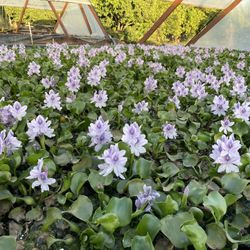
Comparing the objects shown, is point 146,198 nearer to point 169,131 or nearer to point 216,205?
point 216,205

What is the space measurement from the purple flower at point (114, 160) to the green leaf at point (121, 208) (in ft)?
0.37

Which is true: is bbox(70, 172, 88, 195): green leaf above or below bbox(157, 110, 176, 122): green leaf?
above

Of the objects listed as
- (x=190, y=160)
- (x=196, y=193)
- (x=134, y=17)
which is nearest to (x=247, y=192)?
(x=196, y=193)

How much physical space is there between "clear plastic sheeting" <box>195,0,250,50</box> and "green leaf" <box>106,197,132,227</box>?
8026 millimetres

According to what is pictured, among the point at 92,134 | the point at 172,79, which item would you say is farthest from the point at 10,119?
the point at 172,79

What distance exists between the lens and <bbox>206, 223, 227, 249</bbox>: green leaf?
1013 mm

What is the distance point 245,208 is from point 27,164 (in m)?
0.73

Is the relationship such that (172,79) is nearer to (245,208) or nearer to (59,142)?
(59,142)

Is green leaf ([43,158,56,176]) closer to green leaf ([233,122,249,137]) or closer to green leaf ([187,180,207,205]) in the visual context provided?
green leaf ([187,180,207,205])

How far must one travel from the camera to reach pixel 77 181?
124cm

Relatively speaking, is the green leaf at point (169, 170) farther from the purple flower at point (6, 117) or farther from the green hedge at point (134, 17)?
the green hedge at point (134, 17)

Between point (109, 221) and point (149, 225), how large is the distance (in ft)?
0.33

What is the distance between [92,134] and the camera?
4.46 ft

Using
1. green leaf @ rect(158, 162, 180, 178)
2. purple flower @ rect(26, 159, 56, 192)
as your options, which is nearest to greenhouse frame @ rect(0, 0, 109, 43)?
green leaf @ rect(158, 162, 180, 178)
